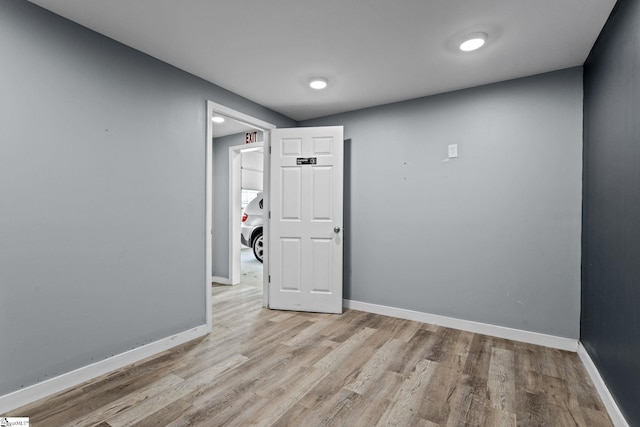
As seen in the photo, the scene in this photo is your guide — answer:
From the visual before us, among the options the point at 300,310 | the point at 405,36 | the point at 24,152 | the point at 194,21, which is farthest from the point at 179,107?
the point at 300,310

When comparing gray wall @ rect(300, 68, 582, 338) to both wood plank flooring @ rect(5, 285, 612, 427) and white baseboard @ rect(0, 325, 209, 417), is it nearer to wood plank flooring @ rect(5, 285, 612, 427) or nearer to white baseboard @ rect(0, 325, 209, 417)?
wood plank flooring @ rect(5, 285, 612, 427)

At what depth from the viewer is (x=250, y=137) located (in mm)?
4316

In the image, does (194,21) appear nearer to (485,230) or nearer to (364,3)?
(364,3)

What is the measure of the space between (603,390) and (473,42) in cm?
235

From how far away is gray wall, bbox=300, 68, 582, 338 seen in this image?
2.48 m

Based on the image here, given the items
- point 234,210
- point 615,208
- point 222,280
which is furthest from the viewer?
point 222,280

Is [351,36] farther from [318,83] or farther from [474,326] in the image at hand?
[474,326]

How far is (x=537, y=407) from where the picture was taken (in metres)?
1.74

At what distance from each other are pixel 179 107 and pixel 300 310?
7.84ft

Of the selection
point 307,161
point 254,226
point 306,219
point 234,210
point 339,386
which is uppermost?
point 307,161

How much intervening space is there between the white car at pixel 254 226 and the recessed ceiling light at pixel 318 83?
12.2 ft

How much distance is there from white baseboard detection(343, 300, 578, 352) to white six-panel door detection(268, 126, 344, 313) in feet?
1.31

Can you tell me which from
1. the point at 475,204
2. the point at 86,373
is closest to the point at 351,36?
the point at 475,204

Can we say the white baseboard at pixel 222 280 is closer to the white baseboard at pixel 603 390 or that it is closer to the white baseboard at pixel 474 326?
the white baseboard at pixel 474 326
